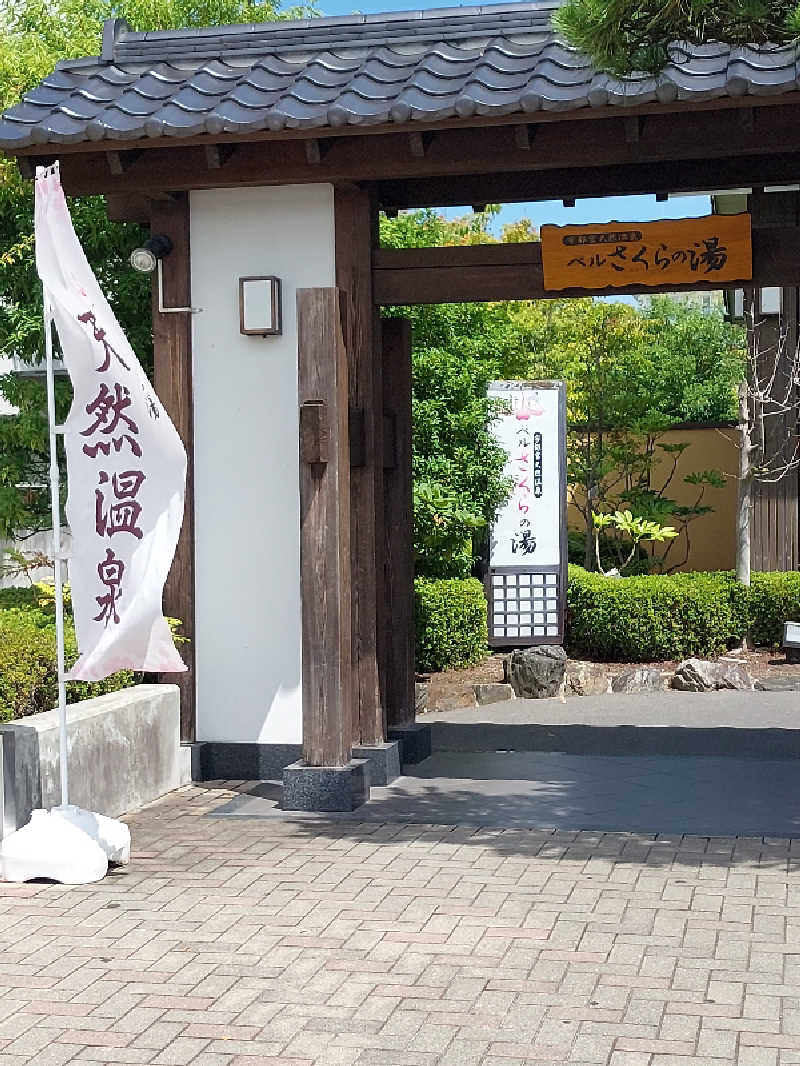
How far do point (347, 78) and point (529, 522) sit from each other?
706 centimetres

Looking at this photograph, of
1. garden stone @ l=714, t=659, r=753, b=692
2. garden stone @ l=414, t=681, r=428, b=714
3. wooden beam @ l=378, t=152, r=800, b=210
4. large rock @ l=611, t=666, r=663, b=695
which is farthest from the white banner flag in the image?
garden stone @ l=714, t=659, r=753, b=692

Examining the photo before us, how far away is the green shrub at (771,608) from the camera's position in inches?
603

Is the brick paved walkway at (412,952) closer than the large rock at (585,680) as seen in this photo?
Yes

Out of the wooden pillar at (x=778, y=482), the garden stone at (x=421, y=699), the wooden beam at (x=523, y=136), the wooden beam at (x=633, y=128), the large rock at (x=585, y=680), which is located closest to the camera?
the wooden beam at (x=633, y=128)

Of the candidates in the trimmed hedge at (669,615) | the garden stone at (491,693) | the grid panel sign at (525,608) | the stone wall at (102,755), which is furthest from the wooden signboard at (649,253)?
the trimmed hedge at (669,615)

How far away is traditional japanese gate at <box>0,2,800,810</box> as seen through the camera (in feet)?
25.8

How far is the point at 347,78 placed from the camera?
827 centimetres

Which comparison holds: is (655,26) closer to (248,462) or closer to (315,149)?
(315,149)

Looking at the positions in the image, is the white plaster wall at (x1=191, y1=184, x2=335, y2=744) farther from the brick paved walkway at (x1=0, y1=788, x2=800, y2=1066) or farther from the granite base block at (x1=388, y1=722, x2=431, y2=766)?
the brick paved walkway at (x1=0, y1=788, x2=800, y2=1066)

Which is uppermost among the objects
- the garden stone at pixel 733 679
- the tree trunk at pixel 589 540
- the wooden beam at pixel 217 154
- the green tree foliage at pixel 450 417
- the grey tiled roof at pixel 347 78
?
the grey tiled roof at pixel 347 78

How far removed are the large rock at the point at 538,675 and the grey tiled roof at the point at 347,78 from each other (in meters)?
6.04

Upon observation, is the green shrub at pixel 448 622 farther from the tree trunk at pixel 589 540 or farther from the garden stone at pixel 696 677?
the tree trunk at pixel 589 540

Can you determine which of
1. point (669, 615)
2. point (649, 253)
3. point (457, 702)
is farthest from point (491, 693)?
point (649, 253)

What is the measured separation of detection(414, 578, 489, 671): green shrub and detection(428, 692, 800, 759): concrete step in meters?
1.35
